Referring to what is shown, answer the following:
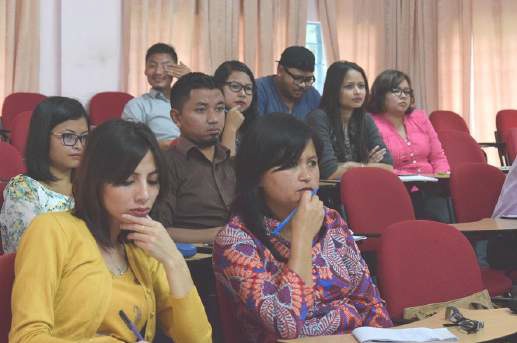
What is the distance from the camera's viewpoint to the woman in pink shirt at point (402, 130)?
208 inches

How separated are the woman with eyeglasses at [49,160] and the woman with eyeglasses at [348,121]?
2.11 m

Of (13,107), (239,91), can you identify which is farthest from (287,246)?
(13,107)

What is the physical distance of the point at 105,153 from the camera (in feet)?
5.96

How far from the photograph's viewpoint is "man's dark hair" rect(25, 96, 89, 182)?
2.80m

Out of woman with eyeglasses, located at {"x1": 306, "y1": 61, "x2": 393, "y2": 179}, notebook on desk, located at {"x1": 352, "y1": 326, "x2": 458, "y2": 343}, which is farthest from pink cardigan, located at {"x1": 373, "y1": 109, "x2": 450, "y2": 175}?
notebook on desk, located at {"x1": 352, "y1": 326, "x2": 458, "y2": 343}

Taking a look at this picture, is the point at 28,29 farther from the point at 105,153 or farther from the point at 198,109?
the point at 105,153

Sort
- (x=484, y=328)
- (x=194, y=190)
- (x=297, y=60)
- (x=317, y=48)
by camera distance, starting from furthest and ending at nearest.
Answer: (x=317, y=48), (x=297, y=60), (x=194, y=190), (x=484, y=328)

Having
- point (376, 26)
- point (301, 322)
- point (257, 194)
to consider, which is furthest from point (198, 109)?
point (376, 26)

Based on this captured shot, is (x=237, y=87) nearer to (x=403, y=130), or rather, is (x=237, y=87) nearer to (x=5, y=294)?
(x=403, y=130)

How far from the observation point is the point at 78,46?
19.9 ft

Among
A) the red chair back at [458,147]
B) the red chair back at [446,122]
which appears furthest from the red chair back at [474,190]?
the red chair back at [446,122]

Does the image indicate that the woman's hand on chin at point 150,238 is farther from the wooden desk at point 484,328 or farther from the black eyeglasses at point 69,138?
the black eyeglasses at point 69,138

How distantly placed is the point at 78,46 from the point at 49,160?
342cm

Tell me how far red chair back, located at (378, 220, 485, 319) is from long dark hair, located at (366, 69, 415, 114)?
2744mm
